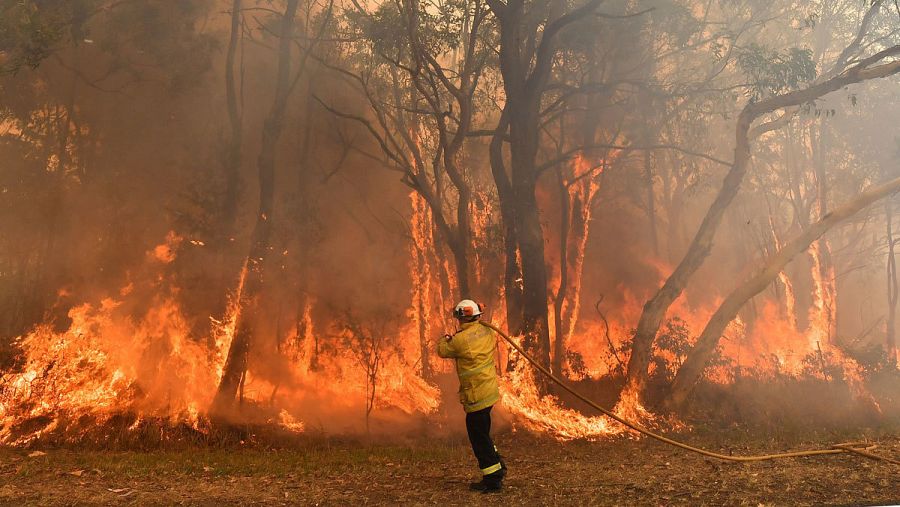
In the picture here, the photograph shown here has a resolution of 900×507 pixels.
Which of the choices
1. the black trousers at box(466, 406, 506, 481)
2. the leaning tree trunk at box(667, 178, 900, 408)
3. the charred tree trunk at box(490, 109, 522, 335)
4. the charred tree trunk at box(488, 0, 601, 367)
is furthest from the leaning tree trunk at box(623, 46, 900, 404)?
the black trousers at box(466, 406, 506, 481)

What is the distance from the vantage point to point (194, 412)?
12.8 metres

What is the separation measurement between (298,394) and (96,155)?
7.54 m

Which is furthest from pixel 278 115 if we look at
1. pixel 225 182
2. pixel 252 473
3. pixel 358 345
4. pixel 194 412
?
pixel 252 473

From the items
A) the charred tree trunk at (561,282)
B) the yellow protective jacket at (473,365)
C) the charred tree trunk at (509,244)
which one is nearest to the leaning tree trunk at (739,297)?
the charred tree trunk at (561,282)

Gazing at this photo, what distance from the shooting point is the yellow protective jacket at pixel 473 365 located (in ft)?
25.4

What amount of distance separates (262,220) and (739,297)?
1071 centimetres

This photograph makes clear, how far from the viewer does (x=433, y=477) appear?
8.93 metres

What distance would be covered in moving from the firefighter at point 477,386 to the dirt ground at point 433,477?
0.30m

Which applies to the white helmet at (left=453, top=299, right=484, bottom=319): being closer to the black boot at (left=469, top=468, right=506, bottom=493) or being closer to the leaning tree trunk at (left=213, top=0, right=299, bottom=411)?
the black boot at (left=469, top=468, right=506, bottom=493)

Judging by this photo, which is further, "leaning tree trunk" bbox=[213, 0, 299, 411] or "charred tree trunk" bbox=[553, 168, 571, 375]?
"charred tree trunk" bbox=[553, 168, 571, 375]

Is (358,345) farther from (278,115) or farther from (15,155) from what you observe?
(15,155)

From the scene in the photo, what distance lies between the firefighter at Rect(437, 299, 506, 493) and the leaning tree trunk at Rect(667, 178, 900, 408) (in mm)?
7298

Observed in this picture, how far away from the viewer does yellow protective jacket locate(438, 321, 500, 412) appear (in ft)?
25.4

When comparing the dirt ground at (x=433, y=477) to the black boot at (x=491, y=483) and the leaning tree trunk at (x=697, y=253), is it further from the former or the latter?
the leaning tree trunk at (x=697, y=253)
